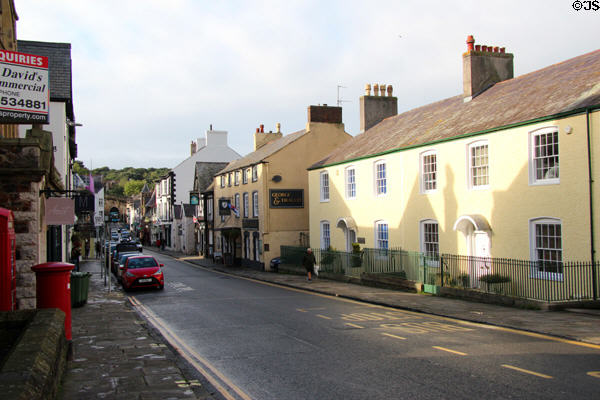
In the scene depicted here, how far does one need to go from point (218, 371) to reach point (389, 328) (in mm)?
5190

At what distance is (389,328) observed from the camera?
12203 mm

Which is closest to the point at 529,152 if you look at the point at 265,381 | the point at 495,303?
the point at 495,303

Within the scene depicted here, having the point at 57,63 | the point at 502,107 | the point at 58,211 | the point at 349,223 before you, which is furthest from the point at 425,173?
the point at 57,63

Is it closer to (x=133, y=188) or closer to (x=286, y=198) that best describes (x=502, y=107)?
(x=286, y=198)

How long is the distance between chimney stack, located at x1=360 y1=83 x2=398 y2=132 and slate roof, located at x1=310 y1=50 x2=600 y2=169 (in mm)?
3573

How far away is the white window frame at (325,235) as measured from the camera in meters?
30.5

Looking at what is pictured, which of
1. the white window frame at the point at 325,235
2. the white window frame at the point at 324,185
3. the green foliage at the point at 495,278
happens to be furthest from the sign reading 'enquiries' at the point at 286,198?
the green foliage at the point at 495,278

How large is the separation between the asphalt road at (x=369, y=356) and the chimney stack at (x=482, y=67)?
12.8 meters

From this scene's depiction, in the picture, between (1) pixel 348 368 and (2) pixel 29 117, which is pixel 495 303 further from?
(2) pixel 29 117

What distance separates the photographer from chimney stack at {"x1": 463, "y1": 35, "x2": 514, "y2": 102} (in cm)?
2297

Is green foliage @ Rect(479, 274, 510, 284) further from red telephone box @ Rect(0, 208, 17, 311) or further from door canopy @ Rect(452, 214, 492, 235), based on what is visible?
red telephone box @ Rect(0, 208, 17, 311)

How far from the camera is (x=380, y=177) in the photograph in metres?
25.2

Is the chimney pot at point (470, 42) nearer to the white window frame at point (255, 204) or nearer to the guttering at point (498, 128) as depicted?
the guttering at point (498, 128)

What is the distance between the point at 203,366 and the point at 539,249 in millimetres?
12146
